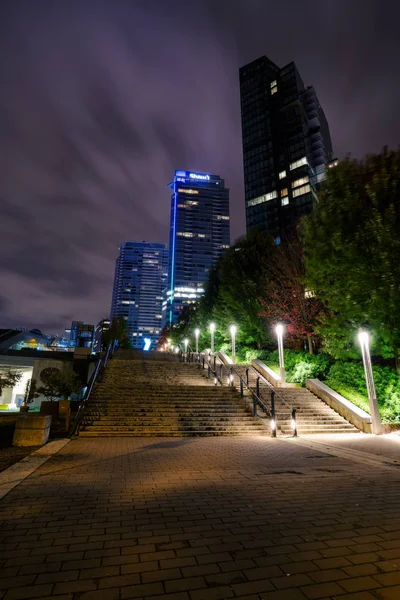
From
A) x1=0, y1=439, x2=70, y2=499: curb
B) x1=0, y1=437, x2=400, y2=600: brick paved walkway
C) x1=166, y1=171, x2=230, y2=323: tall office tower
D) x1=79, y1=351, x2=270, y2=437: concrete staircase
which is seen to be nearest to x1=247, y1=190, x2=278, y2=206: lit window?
x1=79, y1=351, x2=270, y2=437: concrete staircase

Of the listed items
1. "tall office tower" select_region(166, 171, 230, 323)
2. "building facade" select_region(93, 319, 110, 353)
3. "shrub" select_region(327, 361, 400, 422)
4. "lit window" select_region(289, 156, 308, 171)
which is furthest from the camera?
"tall office tower" select_region(166, 171, 230, 323)

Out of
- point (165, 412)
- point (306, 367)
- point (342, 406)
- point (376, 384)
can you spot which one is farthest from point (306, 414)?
point (165, 412)

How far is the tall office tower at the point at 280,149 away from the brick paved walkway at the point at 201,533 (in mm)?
70979

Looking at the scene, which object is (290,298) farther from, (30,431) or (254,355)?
(30,431)

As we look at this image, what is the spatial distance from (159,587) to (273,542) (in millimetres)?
1407

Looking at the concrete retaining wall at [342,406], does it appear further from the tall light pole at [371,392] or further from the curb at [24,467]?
the curb at [24,467]

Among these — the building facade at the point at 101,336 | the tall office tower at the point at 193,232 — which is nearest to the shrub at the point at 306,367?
the building facade at the point at 101,336

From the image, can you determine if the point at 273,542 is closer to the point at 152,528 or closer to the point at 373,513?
the point at 152,528

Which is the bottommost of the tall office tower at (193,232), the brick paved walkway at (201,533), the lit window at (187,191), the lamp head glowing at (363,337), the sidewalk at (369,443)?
the sidewalk at (369,443)

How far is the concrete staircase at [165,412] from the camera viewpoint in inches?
435

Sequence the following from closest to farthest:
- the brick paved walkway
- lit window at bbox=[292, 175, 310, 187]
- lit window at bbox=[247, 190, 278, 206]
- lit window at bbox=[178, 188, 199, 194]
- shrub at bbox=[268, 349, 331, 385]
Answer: the brick paved walkway → shrub at bbox=[268, 349, 331, 385] → lit window at bbox=[292, 175, 310, 187] → lit window at bbox=[247, 190, 278, 206] → lit window at bbox=[178, 188, 199, 194]

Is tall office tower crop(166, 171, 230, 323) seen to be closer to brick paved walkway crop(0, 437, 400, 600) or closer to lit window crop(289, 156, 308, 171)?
lit window crop(289, 156, 308, 171)

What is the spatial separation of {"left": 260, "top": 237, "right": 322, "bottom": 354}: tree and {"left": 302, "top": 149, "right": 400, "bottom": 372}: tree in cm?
595

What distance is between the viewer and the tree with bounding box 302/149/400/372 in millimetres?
11344
